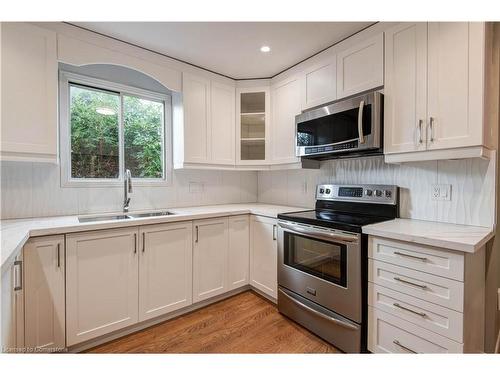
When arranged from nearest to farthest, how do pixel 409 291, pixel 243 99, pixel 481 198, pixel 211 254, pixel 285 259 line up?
pixel 409 291
pixel 481 198
pixel 285 259
pixel 211 254
pixel 243 99

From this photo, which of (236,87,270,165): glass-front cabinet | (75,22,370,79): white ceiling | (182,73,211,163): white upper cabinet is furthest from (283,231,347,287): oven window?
(75,22,370,79): white ceiling

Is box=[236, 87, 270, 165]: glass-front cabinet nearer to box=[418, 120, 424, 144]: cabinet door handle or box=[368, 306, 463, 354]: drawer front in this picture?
box=[418, 120, 424, 144]: cabinet door handle

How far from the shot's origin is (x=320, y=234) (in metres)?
1.83

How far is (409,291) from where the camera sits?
4.62 feet

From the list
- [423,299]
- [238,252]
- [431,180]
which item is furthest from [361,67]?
[238,252]

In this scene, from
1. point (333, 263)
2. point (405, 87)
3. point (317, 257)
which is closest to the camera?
point (405, 87)

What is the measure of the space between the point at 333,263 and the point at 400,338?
21.5 inches

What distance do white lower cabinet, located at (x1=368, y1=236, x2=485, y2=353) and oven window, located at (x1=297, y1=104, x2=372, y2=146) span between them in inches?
32.0

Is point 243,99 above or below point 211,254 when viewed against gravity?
above

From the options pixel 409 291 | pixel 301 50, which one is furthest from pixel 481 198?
pixel 301 50

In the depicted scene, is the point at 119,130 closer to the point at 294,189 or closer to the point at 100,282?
the point at 100,282

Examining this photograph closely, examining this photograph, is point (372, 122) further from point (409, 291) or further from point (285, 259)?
point (285, 259)

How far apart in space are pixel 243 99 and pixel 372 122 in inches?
60.8

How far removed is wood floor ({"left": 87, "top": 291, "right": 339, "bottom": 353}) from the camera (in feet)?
5.80
